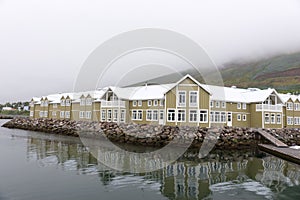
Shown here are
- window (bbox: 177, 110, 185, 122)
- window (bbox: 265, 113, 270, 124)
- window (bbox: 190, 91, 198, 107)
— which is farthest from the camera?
window (bbox: 265, 113, 270, 124)

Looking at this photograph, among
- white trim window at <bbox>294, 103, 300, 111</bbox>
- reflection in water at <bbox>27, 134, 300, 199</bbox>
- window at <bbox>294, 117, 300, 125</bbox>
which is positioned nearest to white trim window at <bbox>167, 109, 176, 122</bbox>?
reflection in water at <bbox>27, 134, 300, 199</bbox>

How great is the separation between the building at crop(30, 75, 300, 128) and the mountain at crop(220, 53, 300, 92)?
91.1 m

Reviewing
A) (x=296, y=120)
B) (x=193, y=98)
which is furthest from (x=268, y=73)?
(x=193, y=98)

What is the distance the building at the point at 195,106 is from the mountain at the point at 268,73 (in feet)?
299

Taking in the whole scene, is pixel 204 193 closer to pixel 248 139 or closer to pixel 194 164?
pixel 194 164

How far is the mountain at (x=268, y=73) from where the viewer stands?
132 m

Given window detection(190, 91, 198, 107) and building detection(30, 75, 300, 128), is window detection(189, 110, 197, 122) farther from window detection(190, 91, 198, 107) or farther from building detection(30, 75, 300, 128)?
window detection(190, 91, 198, 107)

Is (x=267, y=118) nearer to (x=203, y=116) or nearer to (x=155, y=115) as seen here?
(x=203, y=116)

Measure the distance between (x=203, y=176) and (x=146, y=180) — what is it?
10.2 ft

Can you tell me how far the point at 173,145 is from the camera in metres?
27.2

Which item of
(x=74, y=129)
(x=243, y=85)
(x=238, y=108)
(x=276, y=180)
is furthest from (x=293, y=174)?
(x=243, y=85)

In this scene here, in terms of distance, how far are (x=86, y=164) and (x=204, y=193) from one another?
7905mm

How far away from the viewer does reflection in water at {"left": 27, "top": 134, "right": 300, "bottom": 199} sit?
11.3m

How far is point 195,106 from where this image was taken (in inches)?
1272
